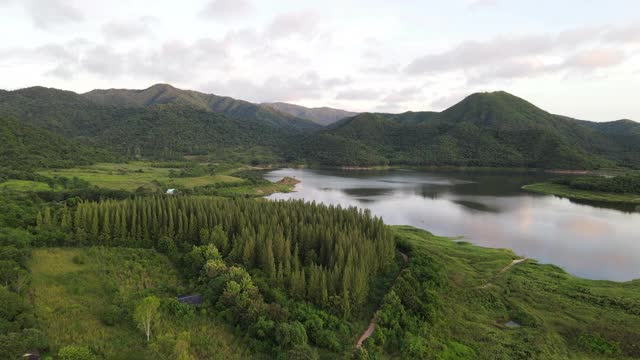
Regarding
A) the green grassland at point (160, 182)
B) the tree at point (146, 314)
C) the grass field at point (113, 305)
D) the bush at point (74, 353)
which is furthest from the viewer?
the green grassland at point (160, 182)

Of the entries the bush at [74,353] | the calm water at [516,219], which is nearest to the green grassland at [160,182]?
the calm water at [516,219]

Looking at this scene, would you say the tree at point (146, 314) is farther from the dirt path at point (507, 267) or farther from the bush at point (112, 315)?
the dirt path at point (507, 267)

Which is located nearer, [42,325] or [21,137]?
[42,325]

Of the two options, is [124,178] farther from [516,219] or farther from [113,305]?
[516,219]

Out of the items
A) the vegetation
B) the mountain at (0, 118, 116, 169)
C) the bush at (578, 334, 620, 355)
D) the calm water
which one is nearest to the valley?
the bush at (578, 334, 620, 355)

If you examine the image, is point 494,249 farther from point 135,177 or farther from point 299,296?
point 135,177

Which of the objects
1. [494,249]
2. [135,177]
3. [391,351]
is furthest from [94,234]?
[135,177]
